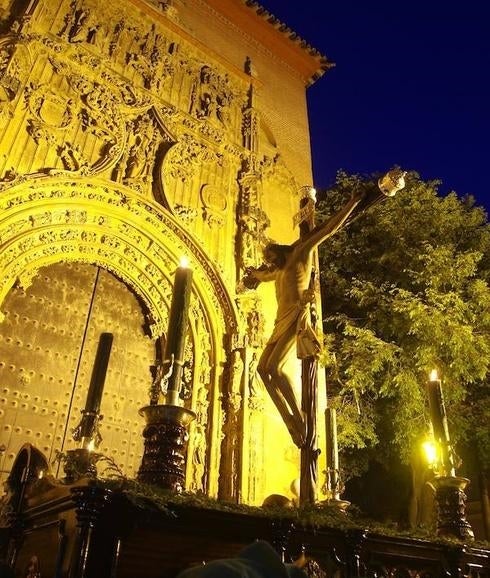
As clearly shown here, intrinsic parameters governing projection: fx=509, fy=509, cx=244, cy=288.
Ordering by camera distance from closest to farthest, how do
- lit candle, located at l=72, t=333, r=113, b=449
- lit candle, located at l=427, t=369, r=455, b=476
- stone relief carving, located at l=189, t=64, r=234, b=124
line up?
lit candle, located at l=72, t=333, r=113, b=449
lit candle, located at l=427, t=369, r=455, b=476
stone relief carving, located at l=189, t=64, r=234, b=124

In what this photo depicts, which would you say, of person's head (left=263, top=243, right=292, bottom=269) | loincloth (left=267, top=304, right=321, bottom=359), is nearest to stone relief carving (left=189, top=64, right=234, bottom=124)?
person's head (left=263, top=243, right=292, bottom=269)

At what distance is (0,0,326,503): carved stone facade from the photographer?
233 inches

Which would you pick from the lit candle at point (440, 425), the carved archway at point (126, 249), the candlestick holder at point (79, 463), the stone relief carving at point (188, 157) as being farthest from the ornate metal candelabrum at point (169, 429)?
the stone relief carving at point (188, 157)

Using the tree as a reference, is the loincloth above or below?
below

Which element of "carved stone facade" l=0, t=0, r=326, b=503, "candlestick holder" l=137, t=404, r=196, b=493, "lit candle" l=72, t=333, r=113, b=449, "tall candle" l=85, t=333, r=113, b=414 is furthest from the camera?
"carved stone facade" l=0, t=0, r=326, b=503

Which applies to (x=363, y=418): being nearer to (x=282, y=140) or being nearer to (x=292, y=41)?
(x=282, y=140)

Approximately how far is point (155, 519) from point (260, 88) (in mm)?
9796

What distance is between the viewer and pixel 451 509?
366 cm

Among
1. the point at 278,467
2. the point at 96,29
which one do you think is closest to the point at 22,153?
the point at 96,29

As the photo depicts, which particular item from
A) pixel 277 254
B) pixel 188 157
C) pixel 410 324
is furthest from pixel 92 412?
pixel 410 324

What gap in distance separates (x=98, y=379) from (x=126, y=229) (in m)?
3.67

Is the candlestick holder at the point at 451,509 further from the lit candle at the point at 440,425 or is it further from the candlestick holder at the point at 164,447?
the candlestick holder at the point at 164,447

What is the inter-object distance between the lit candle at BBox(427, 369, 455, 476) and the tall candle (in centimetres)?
261

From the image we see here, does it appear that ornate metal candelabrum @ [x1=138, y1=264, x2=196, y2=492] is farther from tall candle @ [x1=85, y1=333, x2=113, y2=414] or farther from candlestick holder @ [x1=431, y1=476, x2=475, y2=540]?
candlestick holder @ [x1=431, y1=476, x2=475, y2=540]
